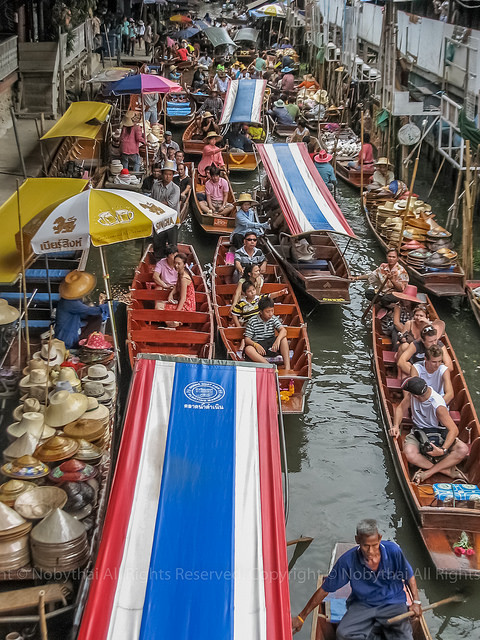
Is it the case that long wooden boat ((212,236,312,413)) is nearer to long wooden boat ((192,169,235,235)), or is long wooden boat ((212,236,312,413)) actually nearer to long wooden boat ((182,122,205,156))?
long wooden boat ((192,169,235,235))

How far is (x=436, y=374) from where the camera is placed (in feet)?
26.0

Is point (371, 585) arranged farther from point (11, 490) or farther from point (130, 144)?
point (130, 144)

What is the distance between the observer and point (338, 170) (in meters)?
18.1

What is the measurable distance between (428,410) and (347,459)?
1290 mm

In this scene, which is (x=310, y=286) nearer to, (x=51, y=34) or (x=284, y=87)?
(x=51, y=34)

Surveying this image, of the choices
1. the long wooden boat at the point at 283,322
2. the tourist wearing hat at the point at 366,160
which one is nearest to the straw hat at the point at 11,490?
the long wooden boat at the point at 283,322

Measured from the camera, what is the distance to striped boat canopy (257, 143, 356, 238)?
37.2ft

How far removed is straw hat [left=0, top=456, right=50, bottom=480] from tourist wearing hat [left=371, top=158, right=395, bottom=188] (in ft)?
39.3

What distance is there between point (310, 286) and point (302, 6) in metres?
38.8

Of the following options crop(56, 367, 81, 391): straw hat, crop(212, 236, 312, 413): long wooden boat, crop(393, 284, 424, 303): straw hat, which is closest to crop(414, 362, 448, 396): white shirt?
crop(212, 236, 312, 413): long wooden boat

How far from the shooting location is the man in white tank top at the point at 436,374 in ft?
25.5

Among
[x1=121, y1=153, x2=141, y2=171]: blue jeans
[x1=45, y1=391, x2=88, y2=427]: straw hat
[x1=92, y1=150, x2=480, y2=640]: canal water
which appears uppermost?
[x1=45, y1=391, x2=88, y2=427]: straw hat

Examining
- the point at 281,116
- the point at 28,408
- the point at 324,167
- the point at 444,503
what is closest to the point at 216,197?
the point at 324,167

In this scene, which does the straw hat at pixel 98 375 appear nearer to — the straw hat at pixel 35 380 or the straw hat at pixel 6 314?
the straw hat at pixel 35 380
